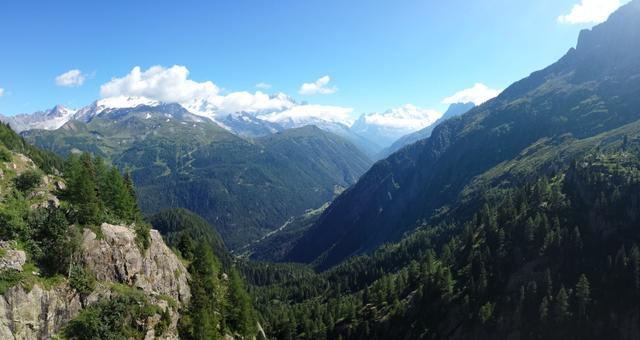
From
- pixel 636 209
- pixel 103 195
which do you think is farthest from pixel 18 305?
pixel 636 209

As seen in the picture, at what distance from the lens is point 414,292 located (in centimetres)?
14938

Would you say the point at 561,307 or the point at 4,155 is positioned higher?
the point at 4,155

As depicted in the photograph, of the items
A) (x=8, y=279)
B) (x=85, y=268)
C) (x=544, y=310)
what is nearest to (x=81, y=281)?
(x=85, y=268)

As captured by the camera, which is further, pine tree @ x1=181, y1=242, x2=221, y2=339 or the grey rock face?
pine tree @ x1=181, y1=242, x2=221, y2=339

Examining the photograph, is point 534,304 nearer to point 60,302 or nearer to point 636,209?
point 636,209

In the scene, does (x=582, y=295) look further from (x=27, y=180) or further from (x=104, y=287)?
(x=27, y=180)

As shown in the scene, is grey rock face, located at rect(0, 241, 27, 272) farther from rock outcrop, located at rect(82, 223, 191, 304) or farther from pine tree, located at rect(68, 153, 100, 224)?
pine tree, located at rect(68, 153, 100, 224)

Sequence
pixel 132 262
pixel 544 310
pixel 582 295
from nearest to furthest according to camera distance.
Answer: pixel 132 262 → pixel 582 295 → pixel 544 310

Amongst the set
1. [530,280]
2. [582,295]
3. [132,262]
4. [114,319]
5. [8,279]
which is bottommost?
[582,295]

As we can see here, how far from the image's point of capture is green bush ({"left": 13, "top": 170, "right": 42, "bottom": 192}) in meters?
71.7

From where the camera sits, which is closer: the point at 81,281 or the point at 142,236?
the point at 81,281

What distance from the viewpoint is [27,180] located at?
72500 mm

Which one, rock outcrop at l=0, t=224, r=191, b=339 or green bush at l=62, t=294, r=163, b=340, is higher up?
rock outcrop at l=0, t=224, r=191, b=339

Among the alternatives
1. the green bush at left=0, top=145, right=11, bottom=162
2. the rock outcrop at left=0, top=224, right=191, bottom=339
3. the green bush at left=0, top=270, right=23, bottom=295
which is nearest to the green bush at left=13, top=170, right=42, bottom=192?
the green bush at left=0, top=145, right=11, bottom=162
